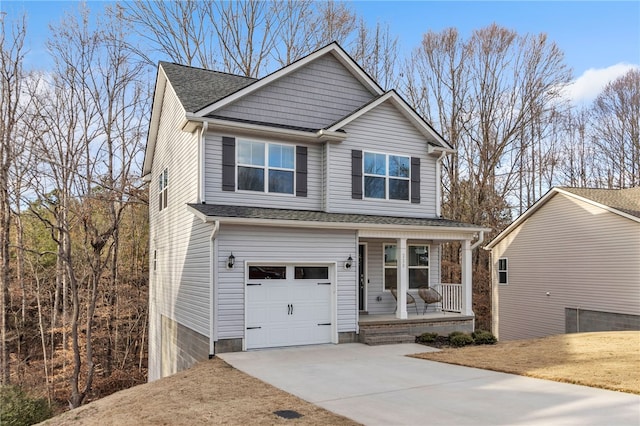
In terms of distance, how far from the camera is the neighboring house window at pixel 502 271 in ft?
75.2

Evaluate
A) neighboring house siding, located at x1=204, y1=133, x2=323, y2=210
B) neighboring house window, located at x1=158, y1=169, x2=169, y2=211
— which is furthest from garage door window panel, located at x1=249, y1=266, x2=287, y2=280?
neighboring house window, located at x1=158, y1=169, x2=169, y2=211

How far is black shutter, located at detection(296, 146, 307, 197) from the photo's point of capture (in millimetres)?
13320

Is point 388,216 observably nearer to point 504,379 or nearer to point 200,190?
point 200,190

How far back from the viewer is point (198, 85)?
14.5 metres

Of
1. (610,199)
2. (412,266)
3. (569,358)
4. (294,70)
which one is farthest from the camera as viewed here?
(610,199)

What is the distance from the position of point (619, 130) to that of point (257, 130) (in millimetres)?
27202

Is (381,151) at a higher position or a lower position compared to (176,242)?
higher

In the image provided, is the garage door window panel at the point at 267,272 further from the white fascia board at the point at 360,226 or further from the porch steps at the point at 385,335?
the porch steps at the point at 385,335

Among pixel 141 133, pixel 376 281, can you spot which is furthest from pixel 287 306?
pixel 141 133

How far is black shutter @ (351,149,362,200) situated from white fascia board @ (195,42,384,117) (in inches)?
100

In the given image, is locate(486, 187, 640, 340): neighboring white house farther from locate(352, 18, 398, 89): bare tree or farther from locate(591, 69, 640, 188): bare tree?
locate(352, 18, 398, 89): bare tree

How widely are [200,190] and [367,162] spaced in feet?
16.4

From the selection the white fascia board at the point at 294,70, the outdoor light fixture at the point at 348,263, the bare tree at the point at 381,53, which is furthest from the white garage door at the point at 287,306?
the bare tree at the point at 381,53

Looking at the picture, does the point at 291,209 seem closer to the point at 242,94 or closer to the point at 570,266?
the point at 242,94
